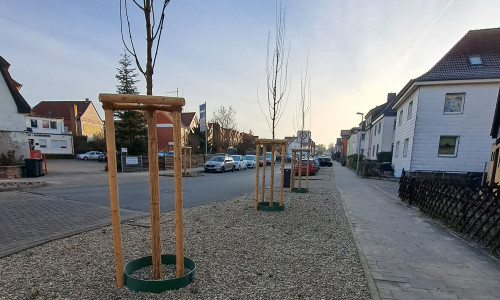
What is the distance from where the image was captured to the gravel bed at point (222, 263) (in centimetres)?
257

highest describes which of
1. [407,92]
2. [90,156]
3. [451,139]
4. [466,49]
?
[466,49]

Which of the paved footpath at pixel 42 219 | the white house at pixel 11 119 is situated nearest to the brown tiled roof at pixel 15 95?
the white house at pixel 11 119

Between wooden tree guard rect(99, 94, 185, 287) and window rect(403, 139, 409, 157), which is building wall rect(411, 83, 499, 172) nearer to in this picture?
window rect(403, 139, 409, 157)

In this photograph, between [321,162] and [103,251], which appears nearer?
[103,251]

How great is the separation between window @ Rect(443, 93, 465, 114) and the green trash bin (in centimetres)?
2473

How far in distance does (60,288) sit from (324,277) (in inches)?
125

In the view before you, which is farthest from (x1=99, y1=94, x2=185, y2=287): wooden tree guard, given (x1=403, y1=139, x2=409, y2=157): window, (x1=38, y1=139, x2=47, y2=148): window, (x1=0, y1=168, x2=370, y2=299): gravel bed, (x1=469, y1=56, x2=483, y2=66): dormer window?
(x1=38, y1=139, x2=47, y2=148): window

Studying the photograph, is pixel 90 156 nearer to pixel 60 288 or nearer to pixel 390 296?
pixel 60 288

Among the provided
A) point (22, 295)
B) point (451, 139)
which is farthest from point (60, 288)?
point (451, 139)

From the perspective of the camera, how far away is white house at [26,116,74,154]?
1448 inches

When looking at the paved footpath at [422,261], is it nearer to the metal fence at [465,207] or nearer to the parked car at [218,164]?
the metal fence at [465,207]

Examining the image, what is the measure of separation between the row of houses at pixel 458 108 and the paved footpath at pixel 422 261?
10.4 metres

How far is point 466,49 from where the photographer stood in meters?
14.3

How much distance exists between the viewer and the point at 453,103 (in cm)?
1360
